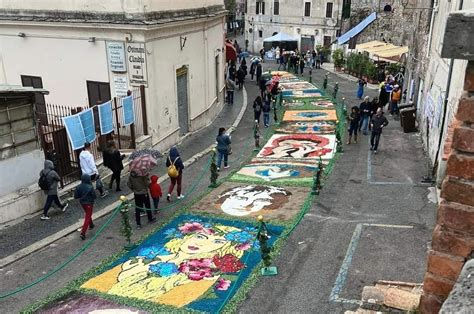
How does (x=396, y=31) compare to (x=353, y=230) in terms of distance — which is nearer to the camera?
(x=353, y=230)

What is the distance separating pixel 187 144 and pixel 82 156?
25.0ft

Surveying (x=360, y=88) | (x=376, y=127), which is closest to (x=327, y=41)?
(x=360, y=88)

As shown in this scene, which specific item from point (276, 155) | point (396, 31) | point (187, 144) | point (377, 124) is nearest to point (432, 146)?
point (377, 124)

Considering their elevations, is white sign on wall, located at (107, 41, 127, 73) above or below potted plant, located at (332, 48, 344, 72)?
above

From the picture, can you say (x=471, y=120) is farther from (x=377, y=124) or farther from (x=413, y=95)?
(x=413, y=95)

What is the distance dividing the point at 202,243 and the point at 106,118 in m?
6.70

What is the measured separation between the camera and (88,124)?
14625mm

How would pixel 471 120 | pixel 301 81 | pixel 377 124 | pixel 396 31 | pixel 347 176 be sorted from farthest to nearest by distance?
pixel 396 31
pixel 301 81
pixel 377 124
pixel 347 176
pixel 471 120

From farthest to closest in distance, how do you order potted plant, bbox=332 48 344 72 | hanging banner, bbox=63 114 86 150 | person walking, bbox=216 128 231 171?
1. potted plant, bbox=332 48 344 72
2. person walking, bbox=216 128 231 171
3. hanging banner, bbox=63 114 86 150

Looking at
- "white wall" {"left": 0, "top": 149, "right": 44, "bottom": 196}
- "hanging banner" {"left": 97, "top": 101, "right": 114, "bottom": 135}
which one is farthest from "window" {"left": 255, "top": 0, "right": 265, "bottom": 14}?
"white wall" {"left": 0, "top": 149, "right": 44, "bottom": 196}

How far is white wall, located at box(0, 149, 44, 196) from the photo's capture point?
12359 mm

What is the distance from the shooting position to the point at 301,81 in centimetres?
3578

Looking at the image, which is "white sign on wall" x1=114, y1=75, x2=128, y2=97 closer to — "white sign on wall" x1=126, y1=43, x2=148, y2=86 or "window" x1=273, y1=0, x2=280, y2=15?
"white sign on wall" x1=126, y1=43, x2=148, y2=86

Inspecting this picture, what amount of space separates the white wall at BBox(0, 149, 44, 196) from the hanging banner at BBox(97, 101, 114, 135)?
2622 mm
